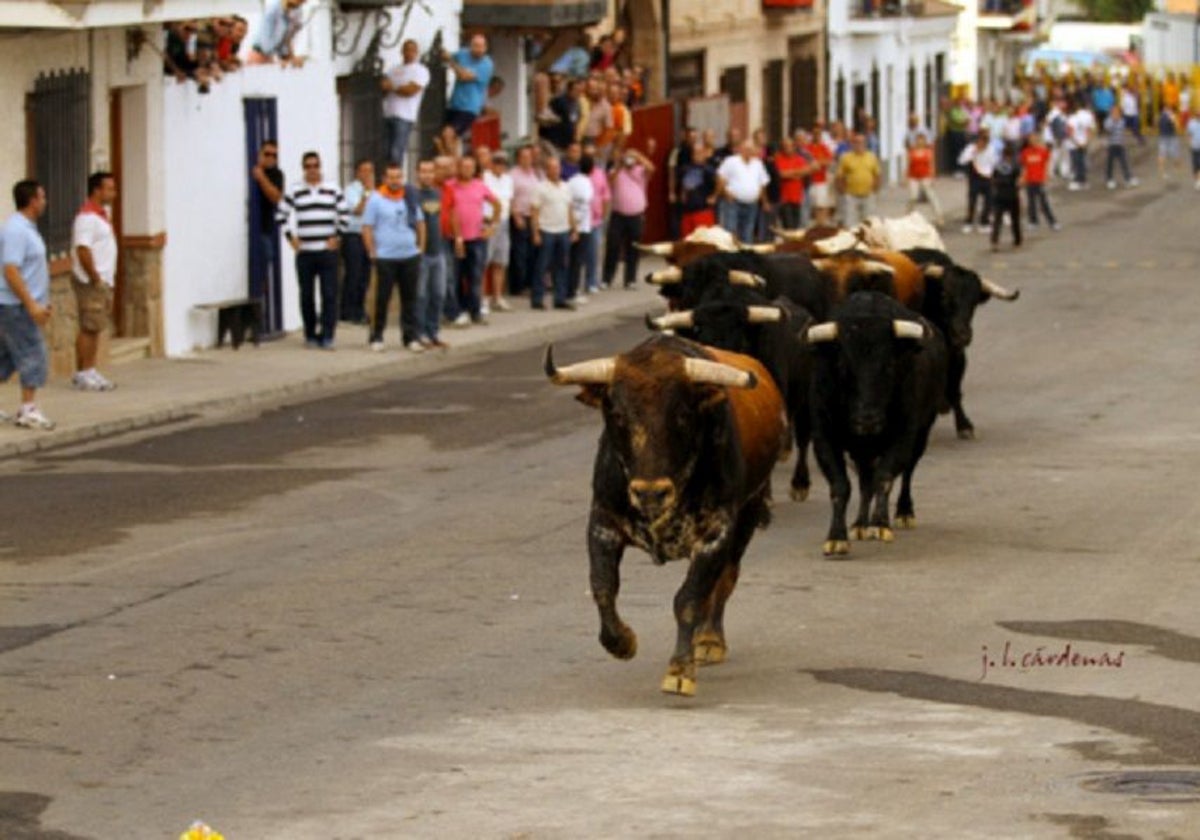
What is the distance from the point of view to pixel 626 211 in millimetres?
39344

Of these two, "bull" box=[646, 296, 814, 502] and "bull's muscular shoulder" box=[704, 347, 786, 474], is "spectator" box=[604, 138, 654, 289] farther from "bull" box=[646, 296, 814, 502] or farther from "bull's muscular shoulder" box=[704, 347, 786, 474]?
"bull's muscular shoulder" box=[704, 347, 786, 474]

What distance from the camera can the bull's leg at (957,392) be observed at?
23453 mm

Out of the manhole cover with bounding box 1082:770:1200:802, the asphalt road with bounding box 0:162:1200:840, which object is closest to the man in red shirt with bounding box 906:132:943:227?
the asphalt road with bounding box 0:162:1200:840

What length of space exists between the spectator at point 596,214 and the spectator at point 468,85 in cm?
140

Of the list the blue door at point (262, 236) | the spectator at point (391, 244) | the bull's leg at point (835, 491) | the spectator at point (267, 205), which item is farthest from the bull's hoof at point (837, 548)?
the blue door at point (262, 236)

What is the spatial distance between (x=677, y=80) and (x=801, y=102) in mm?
8494

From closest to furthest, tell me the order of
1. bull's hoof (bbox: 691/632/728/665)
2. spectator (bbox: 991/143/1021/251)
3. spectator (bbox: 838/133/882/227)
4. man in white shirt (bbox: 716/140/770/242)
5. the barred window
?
bull's hoof (bbox: 691/632/728/665) < the barred window < man in white shirt (bbox: 716/140/770/242) < spectator (bbox: 991/143/1021/251) < spectator (bbox: 838/133/882/227)

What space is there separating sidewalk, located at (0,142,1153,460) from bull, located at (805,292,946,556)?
696 centimetres

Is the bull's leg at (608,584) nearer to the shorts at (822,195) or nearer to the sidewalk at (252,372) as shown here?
the sidewalk at (252,372)

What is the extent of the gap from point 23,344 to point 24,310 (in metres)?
0.25

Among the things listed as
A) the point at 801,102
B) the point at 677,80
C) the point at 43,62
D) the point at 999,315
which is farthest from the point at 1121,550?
the point at 801,102

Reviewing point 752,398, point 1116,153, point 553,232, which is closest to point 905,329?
point 752,398

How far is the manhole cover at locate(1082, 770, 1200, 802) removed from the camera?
11.5 metres

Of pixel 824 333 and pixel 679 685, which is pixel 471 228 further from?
pixel 679 685
